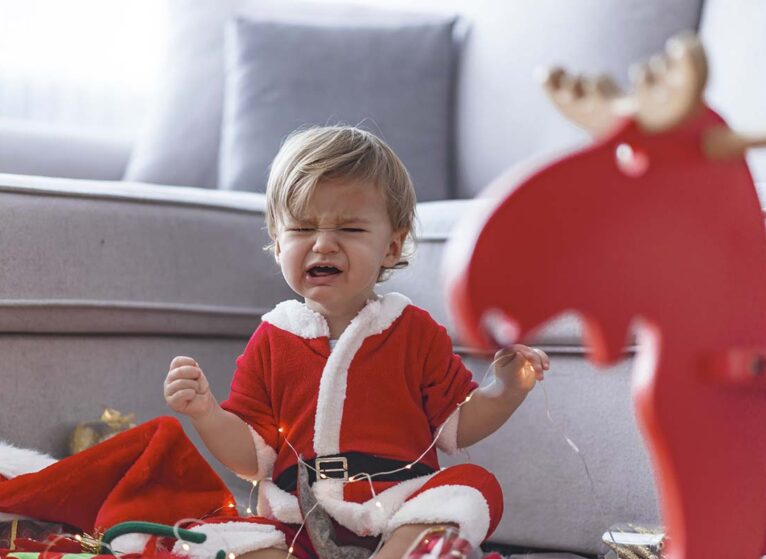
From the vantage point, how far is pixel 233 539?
3.46ft

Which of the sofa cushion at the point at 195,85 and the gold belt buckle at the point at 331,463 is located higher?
the sofa cushion at the point at 195,85

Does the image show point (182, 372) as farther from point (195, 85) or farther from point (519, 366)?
point (195, 85)

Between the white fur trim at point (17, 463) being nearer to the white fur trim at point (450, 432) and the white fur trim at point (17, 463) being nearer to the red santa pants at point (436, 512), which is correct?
the red santa pants at point (436, 512)

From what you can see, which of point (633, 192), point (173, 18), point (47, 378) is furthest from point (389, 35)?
point (633, 192)

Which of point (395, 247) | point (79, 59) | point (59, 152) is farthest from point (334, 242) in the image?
point (79, 59)

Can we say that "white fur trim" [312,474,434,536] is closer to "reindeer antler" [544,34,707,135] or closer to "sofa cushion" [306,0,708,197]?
"reindeer antler" [544,34,707,135]

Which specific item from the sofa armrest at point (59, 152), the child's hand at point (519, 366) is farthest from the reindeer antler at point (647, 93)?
the sofa armrest at point (59, 152)

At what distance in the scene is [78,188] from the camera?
4.83ft

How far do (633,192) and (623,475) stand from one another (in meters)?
0.77

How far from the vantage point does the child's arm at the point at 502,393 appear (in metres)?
1.08

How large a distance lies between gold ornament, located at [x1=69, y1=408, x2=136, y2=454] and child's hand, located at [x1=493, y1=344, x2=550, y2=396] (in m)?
0.58

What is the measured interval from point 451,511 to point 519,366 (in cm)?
18

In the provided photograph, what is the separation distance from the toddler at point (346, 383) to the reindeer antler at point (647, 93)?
0.51 m

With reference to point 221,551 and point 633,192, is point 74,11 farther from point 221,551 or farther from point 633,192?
point 633,192
